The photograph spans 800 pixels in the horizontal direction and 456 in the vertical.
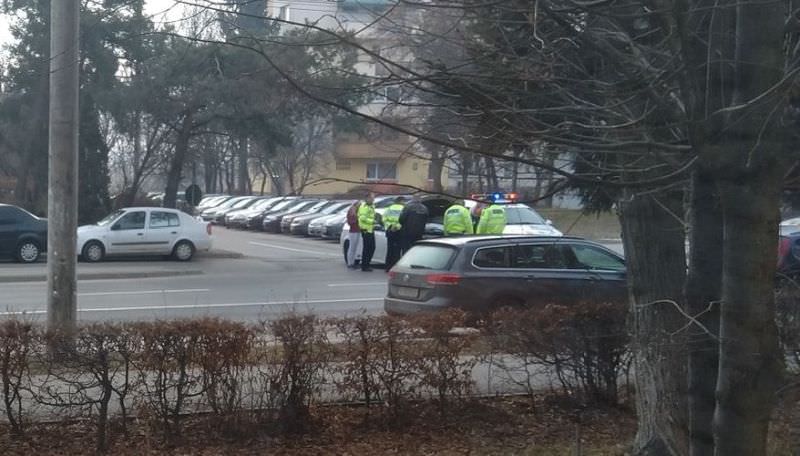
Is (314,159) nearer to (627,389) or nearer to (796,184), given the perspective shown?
(627,389)

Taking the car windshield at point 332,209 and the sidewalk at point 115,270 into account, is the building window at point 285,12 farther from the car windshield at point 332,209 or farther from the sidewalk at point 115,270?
the car windshield at point 332,209

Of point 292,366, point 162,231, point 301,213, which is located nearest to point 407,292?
point 292,366

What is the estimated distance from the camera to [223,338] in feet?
26.2

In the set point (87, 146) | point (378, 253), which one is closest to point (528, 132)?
point (378, 253)

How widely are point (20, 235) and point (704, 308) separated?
997 inches

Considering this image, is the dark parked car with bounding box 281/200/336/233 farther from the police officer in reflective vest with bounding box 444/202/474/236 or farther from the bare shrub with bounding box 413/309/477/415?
the bare shrub with bounding box 413/309/477/415

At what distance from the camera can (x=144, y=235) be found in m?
29.0

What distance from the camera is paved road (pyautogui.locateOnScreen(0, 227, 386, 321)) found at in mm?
17719

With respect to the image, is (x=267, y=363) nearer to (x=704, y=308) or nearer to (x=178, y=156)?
(x=704, y=308)

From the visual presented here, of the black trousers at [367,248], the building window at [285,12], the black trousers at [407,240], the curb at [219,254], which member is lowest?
the curb at [219,254]

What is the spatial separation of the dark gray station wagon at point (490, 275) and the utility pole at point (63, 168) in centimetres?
442

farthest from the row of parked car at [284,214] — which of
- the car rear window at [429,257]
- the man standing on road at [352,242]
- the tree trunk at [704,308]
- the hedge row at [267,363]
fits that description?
the tree trunk at [704,308]

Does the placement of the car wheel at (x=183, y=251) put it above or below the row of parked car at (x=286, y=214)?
below

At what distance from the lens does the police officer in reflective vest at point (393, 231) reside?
24.2 m
